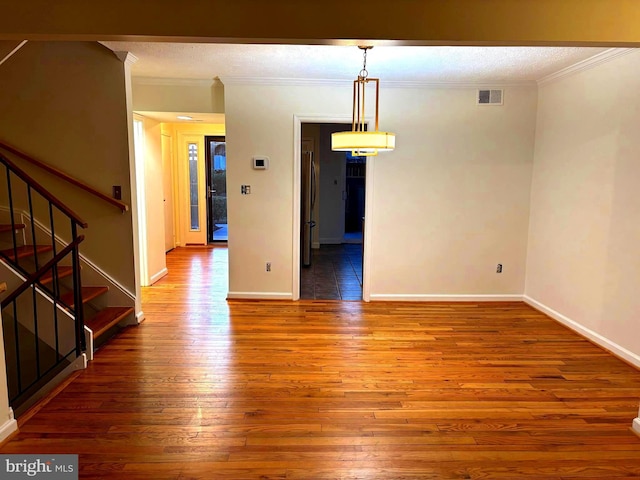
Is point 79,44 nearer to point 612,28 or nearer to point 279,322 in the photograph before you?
point 279,322

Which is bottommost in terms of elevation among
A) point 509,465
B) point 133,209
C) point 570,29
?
point 509,465

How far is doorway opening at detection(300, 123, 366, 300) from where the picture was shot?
553cm

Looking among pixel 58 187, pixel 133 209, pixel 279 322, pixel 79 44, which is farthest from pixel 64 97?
pixel 279 322

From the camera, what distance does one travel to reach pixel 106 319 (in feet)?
11.9

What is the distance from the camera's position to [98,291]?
12.4 ft

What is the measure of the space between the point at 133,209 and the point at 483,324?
3.49 meters

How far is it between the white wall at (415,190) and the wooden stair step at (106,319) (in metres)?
1.23

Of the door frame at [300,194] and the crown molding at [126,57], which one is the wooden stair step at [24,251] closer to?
the crown molding at [126,57]

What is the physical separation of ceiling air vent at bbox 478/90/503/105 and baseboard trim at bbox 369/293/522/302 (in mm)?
2125

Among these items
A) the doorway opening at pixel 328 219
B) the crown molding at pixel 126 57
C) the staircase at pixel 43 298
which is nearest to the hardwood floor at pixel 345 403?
the staircase at pixel 43 298

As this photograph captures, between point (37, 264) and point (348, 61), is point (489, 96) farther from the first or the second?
point (37, 264)

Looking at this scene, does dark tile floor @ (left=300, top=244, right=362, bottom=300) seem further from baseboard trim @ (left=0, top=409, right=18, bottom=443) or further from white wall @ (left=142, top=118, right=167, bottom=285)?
baseboard trim @ (left=0, top=409, right=18, bottom=443)

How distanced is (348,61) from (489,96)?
172 centimetres

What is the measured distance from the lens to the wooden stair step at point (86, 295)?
11.4 ft
